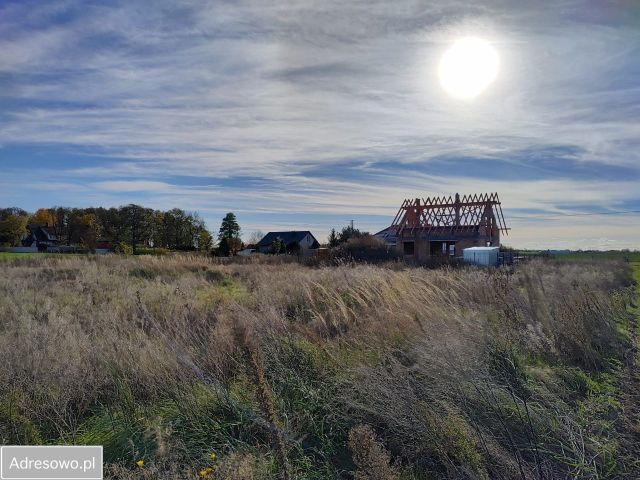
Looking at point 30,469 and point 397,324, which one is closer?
point 30,469

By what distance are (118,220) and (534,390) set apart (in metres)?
68.5

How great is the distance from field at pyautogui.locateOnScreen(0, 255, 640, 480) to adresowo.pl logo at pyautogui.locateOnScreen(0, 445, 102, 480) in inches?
5.4

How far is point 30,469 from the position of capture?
9.81 feet

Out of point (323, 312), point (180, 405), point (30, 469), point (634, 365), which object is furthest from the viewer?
point (323, 312)

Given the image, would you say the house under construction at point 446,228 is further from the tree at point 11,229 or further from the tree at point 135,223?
the tree at point 11,229

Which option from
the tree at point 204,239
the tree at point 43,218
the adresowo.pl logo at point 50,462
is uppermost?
the tree at point 43,218

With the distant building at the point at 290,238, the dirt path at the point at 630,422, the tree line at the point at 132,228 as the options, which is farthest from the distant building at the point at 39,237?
the dirt path at the point at 630,422

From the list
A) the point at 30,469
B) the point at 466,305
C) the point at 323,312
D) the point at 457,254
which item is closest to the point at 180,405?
the point at 30,469

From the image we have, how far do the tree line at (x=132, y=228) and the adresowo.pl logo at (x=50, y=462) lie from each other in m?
60.4

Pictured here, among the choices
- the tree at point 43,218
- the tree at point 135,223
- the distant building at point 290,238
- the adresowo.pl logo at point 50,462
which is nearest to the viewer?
the adresowo.pl logo at point 50,462

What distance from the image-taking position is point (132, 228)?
212 feet

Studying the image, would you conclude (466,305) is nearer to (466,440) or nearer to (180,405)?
(466,440)

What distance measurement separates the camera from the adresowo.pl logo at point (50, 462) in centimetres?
292

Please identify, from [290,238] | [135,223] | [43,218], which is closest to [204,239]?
[135,223]
